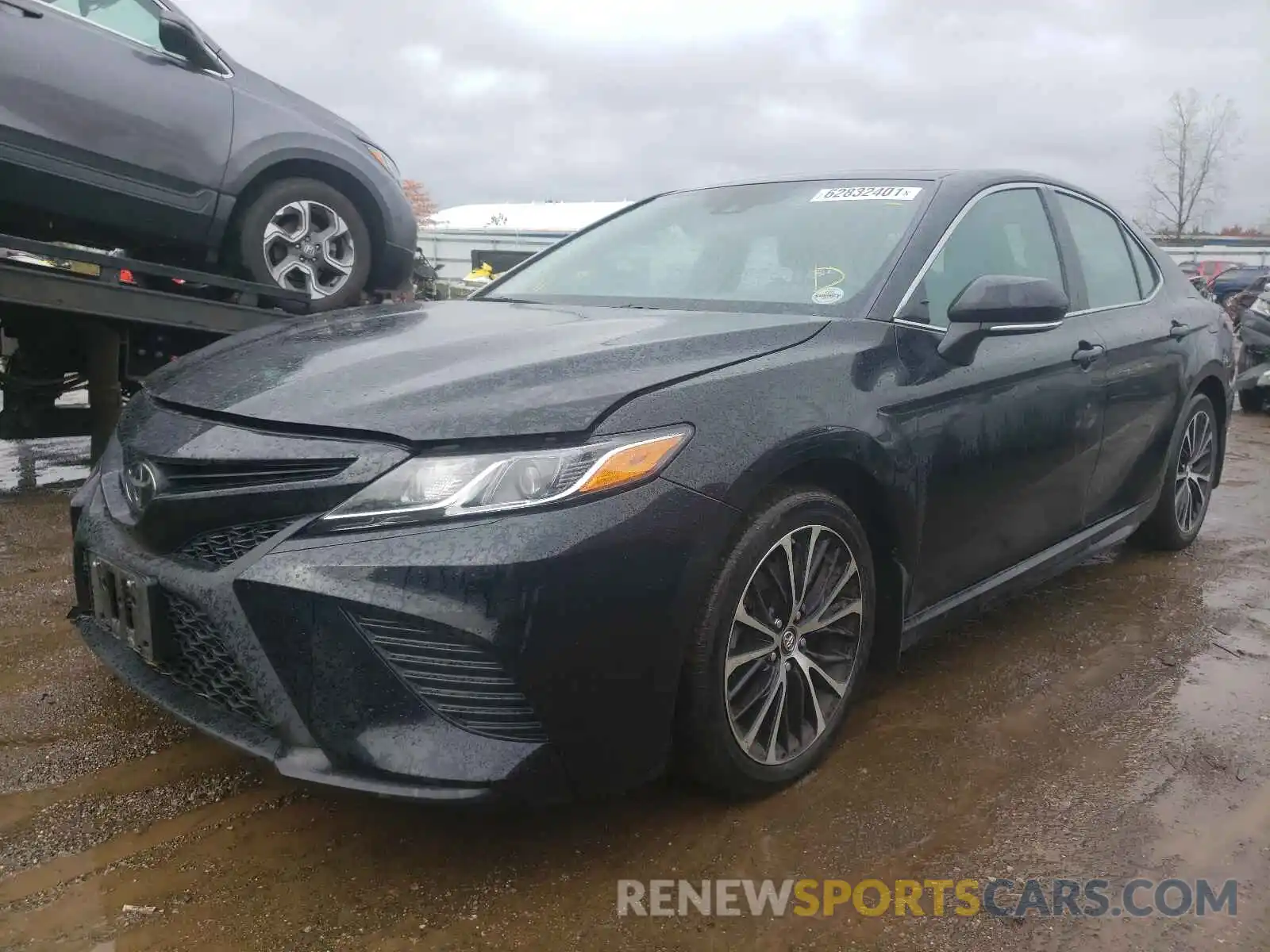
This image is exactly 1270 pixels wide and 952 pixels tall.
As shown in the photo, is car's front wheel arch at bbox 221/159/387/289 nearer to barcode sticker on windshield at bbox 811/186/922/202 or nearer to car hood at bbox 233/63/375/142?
car hood at bbox 233/63/375/142

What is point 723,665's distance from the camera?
7.06 ft

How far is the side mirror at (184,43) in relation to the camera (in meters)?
Answer: 4.49

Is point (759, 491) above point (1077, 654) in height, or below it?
above

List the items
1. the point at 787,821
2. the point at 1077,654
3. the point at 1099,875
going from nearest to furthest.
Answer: the point at 1099,875, the point at 787,821, the point at 1077,654

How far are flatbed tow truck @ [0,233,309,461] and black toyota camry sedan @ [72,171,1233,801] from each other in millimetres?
1864

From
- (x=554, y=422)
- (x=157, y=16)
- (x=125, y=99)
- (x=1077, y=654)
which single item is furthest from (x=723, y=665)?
(x=157, y=16)

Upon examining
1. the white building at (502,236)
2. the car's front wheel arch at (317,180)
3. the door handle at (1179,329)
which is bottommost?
the door handle at (1179,329)

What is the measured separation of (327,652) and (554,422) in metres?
0.60

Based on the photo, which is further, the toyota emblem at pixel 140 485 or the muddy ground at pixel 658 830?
the toyota emblem at pixel 140 485

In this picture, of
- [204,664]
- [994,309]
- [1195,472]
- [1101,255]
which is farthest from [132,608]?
[1195,472]

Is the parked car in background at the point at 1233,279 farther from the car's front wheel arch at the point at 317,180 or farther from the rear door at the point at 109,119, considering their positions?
the rear door at the point at 109,119

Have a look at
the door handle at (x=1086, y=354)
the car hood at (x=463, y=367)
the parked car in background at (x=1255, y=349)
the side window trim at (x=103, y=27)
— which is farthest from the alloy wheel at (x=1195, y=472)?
the parked car in background at (x=1255, y=349)

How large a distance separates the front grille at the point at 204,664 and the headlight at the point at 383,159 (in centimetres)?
376

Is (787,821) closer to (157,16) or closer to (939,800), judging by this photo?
(939,800)
